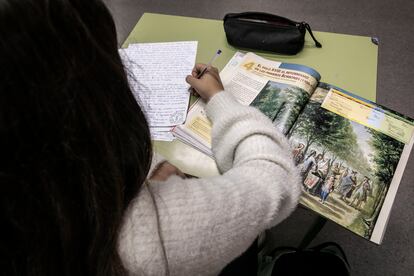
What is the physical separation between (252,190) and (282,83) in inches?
13.9

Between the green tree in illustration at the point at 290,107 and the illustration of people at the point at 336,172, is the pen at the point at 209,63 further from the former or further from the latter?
the illustration of people at the point at 336,172

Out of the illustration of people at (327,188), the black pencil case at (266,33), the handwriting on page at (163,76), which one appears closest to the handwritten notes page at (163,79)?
the handwriting on page at (163,76)

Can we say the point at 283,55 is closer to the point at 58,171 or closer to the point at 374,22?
the point at 58,171

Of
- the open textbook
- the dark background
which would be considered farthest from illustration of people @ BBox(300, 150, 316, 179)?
the dark background

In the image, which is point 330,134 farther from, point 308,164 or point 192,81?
point 192,81

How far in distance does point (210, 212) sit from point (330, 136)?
368 mm

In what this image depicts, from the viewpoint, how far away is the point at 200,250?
0.46m

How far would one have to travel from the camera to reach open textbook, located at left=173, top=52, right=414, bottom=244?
620 millimetres

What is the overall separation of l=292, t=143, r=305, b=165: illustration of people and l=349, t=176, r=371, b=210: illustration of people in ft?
0.40

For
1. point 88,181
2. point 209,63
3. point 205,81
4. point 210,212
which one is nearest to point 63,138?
point 88,181

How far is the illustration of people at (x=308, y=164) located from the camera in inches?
25.8

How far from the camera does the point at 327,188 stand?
638 millimetres

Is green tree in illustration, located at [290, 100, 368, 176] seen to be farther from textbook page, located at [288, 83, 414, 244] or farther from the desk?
the desk

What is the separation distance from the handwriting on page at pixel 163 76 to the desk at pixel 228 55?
4 centimetres
